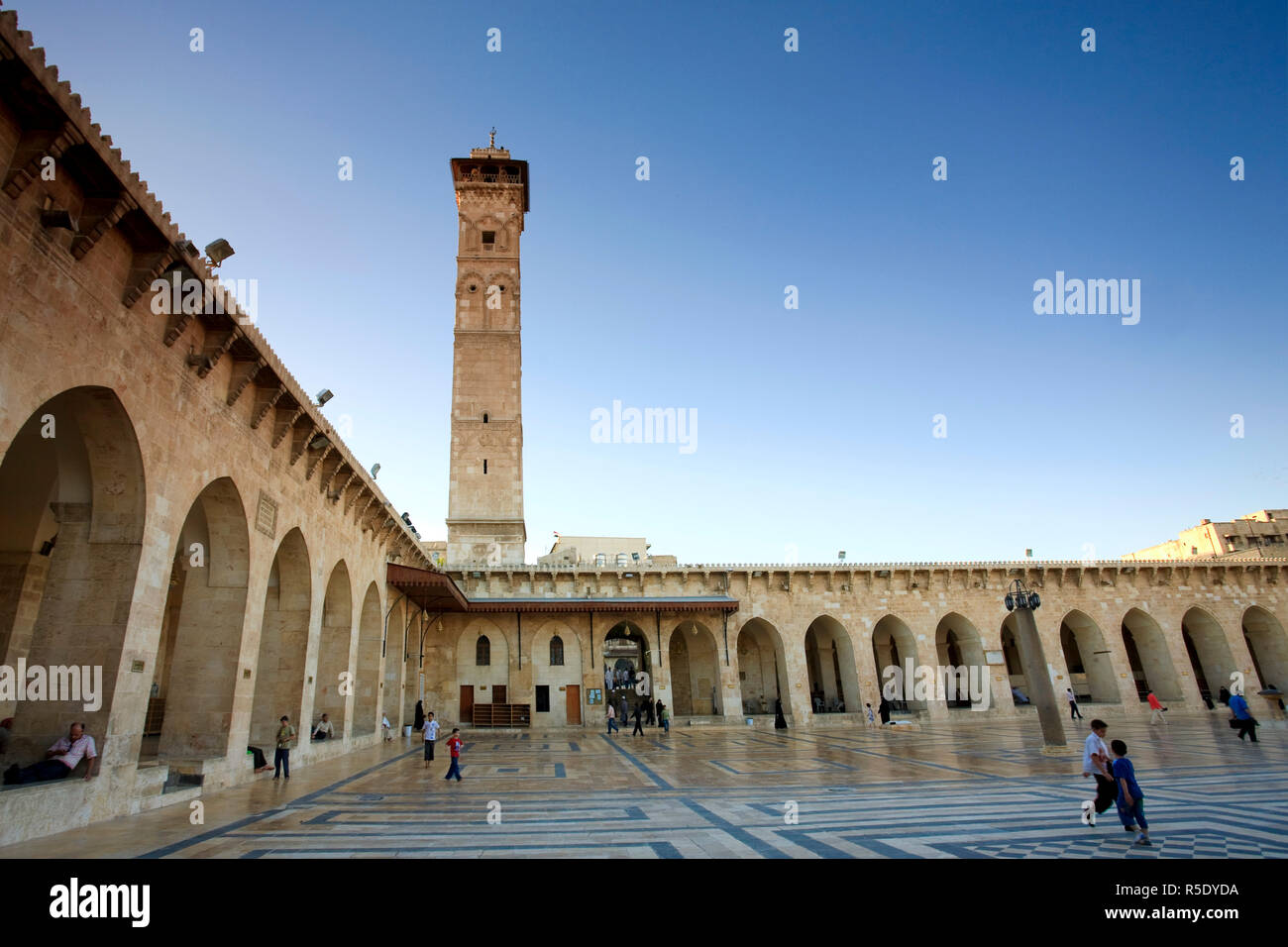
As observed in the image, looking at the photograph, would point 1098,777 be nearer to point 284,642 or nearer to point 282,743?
point 282,743

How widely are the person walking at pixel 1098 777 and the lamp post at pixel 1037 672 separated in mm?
8532

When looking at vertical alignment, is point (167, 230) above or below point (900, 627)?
above

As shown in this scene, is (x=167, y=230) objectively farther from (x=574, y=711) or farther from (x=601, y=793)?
(x=574, y=711)

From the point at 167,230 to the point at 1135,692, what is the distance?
37802 millimetres

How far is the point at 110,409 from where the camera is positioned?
8.34m

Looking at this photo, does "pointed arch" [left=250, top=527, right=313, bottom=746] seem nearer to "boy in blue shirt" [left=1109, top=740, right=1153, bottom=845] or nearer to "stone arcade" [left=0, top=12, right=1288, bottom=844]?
"stone arcade" [left=0, top=12, right=1288, bottom=844]

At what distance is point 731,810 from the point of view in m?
8.28

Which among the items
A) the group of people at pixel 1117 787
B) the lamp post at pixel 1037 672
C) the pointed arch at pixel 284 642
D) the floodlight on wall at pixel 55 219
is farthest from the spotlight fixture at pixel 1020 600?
the floodlight on wall at pixel 55 219

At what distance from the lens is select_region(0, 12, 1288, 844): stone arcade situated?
7.55 meters

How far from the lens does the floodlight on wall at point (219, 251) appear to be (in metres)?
9.67
